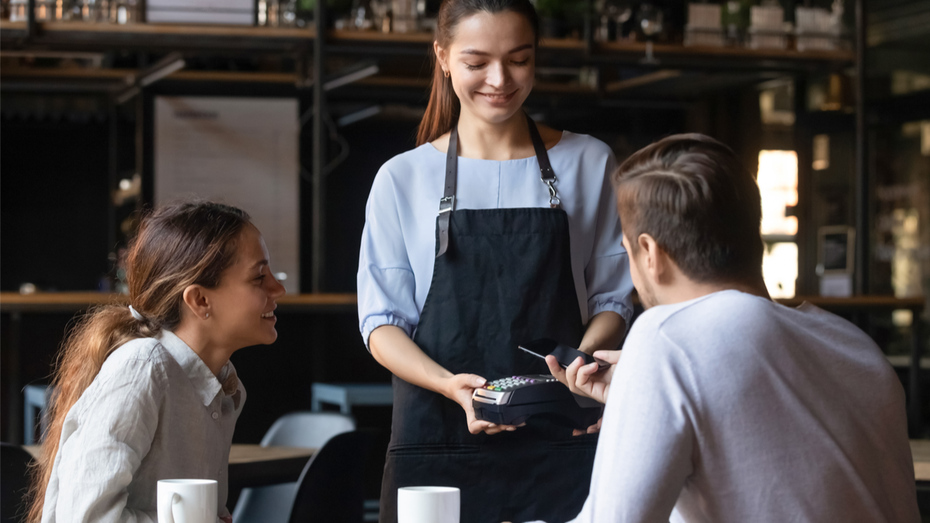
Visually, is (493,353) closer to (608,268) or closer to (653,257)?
(608,268)

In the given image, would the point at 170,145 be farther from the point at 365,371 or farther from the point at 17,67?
the point at 365,371

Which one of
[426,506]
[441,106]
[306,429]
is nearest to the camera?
[426,506]

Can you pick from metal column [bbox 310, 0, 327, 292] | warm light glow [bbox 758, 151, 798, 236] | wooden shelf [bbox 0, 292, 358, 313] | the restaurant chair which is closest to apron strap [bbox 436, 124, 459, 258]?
the restaurant chair

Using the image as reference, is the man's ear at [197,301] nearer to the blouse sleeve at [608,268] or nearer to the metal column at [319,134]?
the blouse sleeve at [608,268]

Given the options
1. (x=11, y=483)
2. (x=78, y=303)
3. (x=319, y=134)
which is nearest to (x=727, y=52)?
(x=319, y=134)

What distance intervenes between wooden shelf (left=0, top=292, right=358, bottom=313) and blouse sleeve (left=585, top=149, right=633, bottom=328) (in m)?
1.87

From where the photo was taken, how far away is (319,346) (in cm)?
360

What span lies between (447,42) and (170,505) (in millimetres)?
891

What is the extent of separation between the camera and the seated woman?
1.20 metres

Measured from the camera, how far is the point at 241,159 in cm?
557

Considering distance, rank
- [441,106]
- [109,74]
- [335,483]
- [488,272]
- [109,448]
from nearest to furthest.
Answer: [109,448] → [488,272] → [441,106] → [335,483] → [109,74]

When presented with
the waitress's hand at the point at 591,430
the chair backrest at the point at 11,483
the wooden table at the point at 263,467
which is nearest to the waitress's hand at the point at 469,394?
the waitress's hand at the point at 591,430

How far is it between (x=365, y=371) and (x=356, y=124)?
3.30 metres

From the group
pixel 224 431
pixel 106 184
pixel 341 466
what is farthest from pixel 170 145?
pixel 224 431
